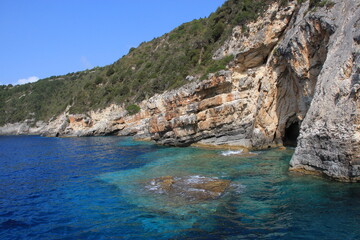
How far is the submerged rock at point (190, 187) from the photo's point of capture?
10437mm

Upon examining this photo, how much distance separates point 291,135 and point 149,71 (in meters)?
36.2

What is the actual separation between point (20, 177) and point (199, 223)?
46.5ft

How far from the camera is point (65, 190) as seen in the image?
13.2 m

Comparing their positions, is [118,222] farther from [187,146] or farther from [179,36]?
[179,36]

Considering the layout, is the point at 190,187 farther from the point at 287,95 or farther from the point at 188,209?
the point at 287,95

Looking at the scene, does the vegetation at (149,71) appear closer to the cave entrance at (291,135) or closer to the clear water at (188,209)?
the cave entrance at (291,135)

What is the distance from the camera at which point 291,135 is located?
906 inches

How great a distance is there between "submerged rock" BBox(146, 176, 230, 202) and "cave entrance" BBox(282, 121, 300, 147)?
1125cm

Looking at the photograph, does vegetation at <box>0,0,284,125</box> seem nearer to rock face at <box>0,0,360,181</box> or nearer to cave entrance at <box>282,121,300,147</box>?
rock face at <box>0,0,360,181</box>

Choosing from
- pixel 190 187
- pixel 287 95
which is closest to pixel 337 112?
pixel 190 187

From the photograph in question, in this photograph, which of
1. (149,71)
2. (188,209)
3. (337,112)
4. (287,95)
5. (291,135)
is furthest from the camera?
(149,71)

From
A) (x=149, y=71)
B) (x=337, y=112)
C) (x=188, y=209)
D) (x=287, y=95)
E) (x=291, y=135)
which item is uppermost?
A: (x=149, y=71)

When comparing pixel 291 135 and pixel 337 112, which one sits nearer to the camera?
pixel 337 112

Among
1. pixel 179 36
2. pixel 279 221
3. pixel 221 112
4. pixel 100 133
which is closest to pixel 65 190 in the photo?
pixel 279 221
